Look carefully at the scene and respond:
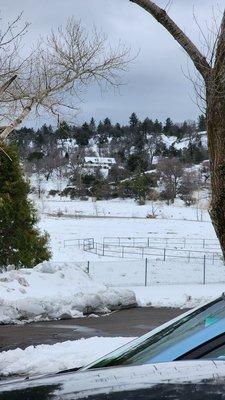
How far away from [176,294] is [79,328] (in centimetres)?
859

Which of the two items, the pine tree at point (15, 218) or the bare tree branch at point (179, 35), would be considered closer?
the bare tree branch at point (179, 35)

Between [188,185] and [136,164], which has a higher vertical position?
[136,164]

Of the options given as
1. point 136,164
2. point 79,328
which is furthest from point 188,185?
point 79,328

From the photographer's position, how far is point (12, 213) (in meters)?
21.1

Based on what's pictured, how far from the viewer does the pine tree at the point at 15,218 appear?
2102cm

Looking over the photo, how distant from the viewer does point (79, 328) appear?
48.8 feet

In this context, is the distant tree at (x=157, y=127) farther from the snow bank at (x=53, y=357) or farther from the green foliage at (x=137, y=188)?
the snow bank at (x=53, y=357)

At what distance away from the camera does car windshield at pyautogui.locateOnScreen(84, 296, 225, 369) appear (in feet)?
9.46

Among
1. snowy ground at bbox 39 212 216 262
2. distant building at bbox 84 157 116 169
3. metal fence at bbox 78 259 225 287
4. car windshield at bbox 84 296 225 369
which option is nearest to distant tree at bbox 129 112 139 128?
distant building at bbox 84 157 116 169

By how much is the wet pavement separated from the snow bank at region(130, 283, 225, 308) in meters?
2.04

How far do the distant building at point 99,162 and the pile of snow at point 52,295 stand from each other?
124 meters

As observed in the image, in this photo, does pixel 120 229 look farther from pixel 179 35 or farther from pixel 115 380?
pixel 115 380

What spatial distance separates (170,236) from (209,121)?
54.0 metres

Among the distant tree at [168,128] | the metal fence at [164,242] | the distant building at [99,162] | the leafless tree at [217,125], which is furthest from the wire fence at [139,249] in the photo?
the distant tree at [168,128]
